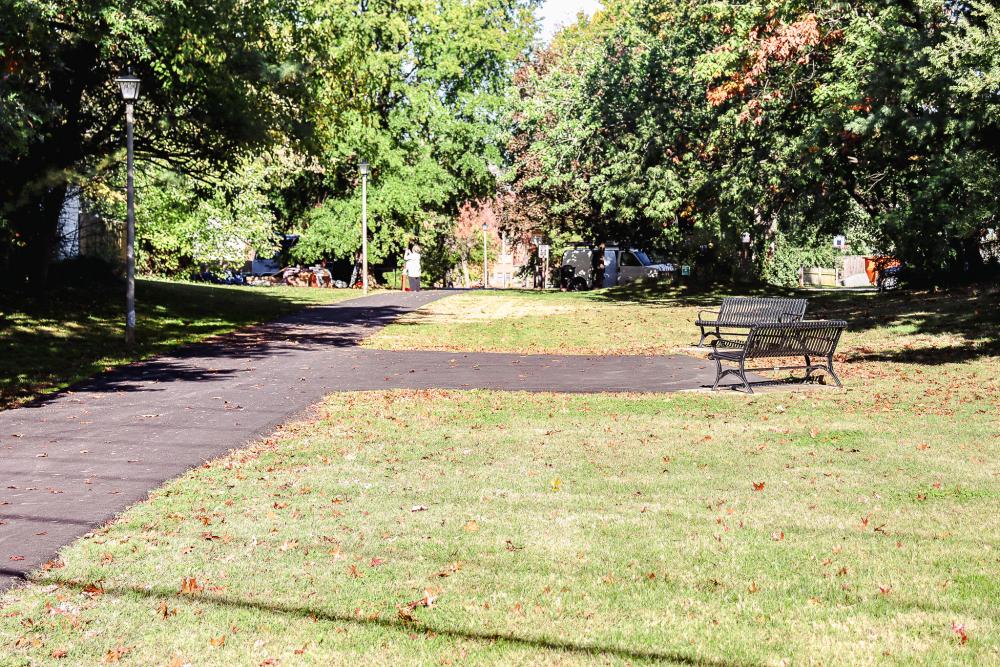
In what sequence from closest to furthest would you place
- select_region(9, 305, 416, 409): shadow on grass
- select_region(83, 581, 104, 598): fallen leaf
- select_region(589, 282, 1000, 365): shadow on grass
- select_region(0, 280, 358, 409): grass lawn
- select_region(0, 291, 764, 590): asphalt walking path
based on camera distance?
select_region(83, 581, 104, 598): fallen leaf → select_region(0, 291, 764, 590): asphalt walking path → select_region(9, 305, 416, 409): shadow on grass → select_region(0, 280, 358, 409): grass lawn → select_region(589, 282, 1000, 365): shadow on grass

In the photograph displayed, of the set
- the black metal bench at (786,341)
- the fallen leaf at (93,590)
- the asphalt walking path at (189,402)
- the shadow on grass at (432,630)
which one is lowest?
the shadow on grass at (432,630)

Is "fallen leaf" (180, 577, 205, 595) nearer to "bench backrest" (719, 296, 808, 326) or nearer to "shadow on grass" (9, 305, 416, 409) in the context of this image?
"shadow on grass" (9, 305, 416, 409)

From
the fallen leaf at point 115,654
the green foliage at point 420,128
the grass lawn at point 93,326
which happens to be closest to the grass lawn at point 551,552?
the fallen leaf at point 115,654

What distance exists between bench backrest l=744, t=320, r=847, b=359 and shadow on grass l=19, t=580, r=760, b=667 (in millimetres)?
9363

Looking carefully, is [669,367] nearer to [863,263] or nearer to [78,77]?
[78,77]

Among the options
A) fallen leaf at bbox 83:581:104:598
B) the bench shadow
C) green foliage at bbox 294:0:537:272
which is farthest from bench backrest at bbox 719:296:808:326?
green foliage at bbox 294:0:537:272

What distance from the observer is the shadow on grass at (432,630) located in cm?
455

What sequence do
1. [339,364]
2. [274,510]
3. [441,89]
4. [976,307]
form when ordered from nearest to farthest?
1. [274,510]
2. [339,364]
3. [976,307]
4. [441,89]

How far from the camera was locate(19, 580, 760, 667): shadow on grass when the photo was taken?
4551 millimetres

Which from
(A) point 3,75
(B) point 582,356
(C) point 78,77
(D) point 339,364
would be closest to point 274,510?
(D) point 339,364

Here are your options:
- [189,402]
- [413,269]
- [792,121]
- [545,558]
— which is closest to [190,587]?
[545,558]

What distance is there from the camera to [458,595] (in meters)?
5.38

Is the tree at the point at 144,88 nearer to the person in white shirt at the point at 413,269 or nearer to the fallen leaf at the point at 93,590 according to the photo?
the fallen leaf at the point at 93,590

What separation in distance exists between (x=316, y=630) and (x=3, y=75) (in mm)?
16267
